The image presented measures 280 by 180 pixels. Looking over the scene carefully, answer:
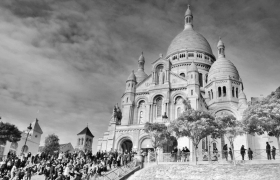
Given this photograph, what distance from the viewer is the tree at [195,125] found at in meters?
29.5

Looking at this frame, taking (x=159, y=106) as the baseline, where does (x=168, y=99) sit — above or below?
above

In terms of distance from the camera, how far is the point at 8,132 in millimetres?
49938

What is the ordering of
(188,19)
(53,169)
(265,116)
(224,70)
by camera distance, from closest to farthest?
(53,169) < (265,116) < (224,70) < (188,19)

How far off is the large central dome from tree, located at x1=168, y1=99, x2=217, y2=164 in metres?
42.2

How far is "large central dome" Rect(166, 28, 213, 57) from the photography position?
234 ft

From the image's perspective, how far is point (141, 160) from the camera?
98.5 feet

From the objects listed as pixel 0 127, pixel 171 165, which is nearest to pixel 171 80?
pixel 171 165

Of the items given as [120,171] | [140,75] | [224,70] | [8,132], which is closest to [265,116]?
[120,171]

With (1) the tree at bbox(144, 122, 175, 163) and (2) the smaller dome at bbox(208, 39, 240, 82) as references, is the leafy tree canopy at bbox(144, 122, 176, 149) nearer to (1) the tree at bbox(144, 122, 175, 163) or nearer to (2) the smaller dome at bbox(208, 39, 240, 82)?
(1) the tree at bbox(144, 122, 175, 163)

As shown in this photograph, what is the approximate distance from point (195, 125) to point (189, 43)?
1812 inches

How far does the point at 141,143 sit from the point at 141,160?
13917 millimetres

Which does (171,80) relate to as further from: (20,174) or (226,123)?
(20,174)

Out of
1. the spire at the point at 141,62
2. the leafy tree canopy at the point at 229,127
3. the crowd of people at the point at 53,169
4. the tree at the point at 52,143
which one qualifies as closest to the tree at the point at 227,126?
the leafy tree canopy at the point at 229,127

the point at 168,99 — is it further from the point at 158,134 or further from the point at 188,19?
the point at 188,19
